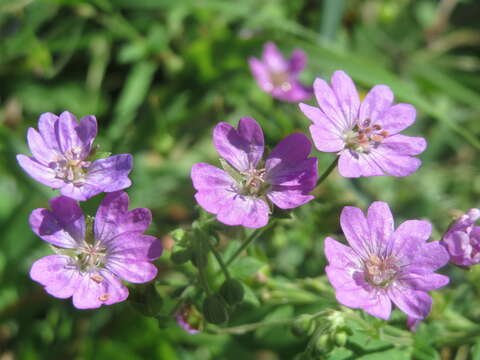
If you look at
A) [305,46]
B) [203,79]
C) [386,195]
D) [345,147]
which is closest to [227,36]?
[203,79]

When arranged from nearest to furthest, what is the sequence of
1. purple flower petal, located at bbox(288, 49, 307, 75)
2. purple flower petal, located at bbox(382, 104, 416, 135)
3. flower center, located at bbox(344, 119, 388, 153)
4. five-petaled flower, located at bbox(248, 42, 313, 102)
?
flower center, located at bbox(344, 119, 388, 153) → purple flower petal, located at bbox(382, 104, 416, 135) → five-petaled flower, located at bbox(248, 42, 313, 102) → purple flower petal, located at bbox(288, 49, 307, 75)

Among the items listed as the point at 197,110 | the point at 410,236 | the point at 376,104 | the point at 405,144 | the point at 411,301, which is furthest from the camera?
the point at 197,110

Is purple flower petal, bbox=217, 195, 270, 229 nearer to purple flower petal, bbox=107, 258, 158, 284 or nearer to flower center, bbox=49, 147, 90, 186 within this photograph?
purple flower petal, bbox=107, 258, 158, 284

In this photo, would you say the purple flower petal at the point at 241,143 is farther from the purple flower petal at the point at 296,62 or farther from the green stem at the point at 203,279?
the purple flower petal at the point at 296,62

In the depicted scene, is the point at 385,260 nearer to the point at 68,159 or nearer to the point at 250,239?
the point at 250,239

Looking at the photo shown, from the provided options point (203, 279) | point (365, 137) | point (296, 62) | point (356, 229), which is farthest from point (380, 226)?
point (296, 62)

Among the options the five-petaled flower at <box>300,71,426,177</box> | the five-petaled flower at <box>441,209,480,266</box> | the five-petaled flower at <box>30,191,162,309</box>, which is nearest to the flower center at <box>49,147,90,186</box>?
the five-petaled flower at <box>30,191,162,309</box>
